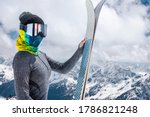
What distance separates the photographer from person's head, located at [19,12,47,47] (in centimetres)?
366

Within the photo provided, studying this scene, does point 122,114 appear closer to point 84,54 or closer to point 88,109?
point 88,109

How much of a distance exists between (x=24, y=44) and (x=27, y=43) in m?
0.04

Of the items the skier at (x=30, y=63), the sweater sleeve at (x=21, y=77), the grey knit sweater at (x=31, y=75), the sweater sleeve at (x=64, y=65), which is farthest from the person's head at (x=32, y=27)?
the sweater sleeve at (x=64, y=65)

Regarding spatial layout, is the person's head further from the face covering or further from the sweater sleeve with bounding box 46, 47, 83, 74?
the sweater sleeve with bounding box 46, 47, 83, 74

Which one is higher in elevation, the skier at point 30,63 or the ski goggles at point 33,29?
the ski goggles at point 33,29

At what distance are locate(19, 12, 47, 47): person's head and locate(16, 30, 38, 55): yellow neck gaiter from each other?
27 mm

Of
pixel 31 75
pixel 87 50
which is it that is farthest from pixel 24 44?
pixel 87 50

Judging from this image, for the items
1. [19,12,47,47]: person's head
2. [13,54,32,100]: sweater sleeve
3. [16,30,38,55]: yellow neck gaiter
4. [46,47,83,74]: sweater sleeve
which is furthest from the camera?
[46,47,83,74]: sweater sleeve

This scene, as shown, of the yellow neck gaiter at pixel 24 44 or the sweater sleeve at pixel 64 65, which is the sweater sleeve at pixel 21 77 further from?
the sweater sleeve at pixel 64 65

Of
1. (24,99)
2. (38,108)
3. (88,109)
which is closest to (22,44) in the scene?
(24,99)

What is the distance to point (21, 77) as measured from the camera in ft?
11.1

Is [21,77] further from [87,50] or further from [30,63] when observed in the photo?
[87,50]

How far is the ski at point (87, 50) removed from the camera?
4.22m

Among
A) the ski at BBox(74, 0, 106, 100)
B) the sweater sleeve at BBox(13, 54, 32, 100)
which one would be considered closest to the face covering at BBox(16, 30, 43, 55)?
the sweater sleeve at BBox(13, 54, 32, 100)
